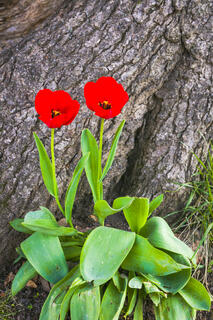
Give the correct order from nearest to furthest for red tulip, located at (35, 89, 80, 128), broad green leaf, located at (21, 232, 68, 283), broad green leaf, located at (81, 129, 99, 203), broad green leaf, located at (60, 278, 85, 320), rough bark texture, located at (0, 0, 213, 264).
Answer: red tulip, located at (35, 89, 80, 128) → broad green leaf, located at (60, 278, 85, 320) → broad green leaf, located at (21, 232, 68, 283) → broad green leaf, located at (81, 129, 99, 203) → rough bark texture, located at (0, 0, 213, 264)

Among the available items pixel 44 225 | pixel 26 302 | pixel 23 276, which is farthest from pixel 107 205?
pixel 26 302

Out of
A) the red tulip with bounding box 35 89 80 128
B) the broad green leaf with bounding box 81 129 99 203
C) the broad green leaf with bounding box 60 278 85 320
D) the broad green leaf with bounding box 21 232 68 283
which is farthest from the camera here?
the broad green leaf with bounding box 81 129 99 203

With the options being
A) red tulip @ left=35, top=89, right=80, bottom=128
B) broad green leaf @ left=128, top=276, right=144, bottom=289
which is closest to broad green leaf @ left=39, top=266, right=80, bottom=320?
broad green leaf @ left=128, top=276, right=144, bottom=289

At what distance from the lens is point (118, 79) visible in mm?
2076

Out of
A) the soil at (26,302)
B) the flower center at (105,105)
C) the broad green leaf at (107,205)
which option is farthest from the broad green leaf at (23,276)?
the flower center at (105,105)

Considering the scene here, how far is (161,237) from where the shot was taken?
68.5 inches

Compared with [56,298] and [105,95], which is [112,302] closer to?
[56,298]

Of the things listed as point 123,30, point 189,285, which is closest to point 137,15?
point 123,30

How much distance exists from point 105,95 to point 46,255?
2.62ft

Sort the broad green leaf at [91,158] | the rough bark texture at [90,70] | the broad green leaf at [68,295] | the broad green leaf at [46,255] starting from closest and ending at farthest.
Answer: the broad green leaf at [68,295], the broad green leaf at [46,255], the broad green leaf at [91,158], the rough bark texture at [90,70]

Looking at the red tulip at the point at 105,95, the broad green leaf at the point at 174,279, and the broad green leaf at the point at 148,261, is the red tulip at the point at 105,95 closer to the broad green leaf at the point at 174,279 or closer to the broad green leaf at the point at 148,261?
the broad green leaf at the point at 148,261

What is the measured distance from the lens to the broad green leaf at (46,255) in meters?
1.65

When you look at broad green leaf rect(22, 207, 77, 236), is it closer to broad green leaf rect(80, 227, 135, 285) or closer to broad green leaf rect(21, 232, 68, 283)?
broad green leaf rect(21, 232, 68, 283)

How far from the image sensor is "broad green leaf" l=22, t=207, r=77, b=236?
1.57m
